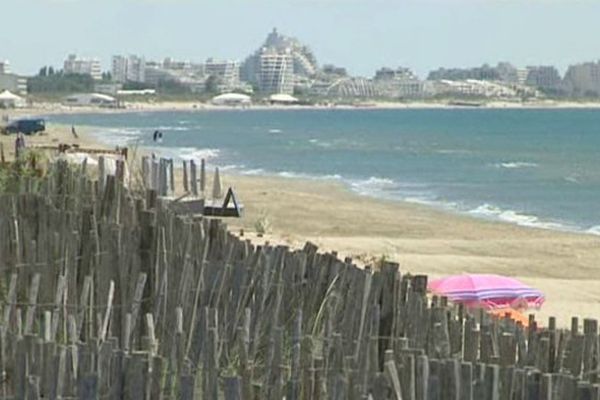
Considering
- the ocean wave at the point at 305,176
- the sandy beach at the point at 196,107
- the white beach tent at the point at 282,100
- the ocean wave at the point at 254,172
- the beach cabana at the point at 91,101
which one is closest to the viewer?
the ocean wave at the point at 305,176

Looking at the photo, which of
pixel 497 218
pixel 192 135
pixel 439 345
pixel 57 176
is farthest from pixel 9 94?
pixel 439 345

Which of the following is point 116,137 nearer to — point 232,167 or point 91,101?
point 232,167

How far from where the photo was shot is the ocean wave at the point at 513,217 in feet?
99.3

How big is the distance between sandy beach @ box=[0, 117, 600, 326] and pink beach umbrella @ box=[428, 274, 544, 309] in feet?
3.05

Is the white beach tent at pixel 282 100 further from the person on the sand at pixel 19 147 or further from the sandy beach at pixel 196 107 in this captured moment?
the person on the sand at pixel 19 147

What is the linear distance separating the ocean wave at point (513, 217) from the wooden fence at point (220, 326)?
2031cm

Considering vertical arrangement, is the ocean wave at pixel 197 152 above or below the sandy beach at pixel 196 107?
above

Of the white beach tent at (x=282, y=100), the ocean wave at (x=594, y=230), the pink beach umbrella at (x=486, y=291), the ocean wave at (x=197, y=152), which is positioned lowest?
the white beach tent at (x=282, y=100)

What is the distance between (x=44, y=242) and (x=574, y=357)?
377 cm

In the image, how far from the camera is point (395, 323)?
8219mm

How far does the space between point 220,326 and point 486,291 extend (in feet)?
21.8

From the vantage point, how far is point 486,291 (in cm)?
1427

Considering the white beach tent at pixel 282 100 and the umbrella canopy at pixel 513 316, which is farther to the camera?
the white beach tent at pixel 282 100

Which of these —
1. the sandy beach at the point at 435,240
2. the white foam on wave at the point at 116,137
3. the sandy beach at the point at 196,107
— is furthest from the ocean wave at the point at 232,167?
the sandy beach at the point at 196,107
